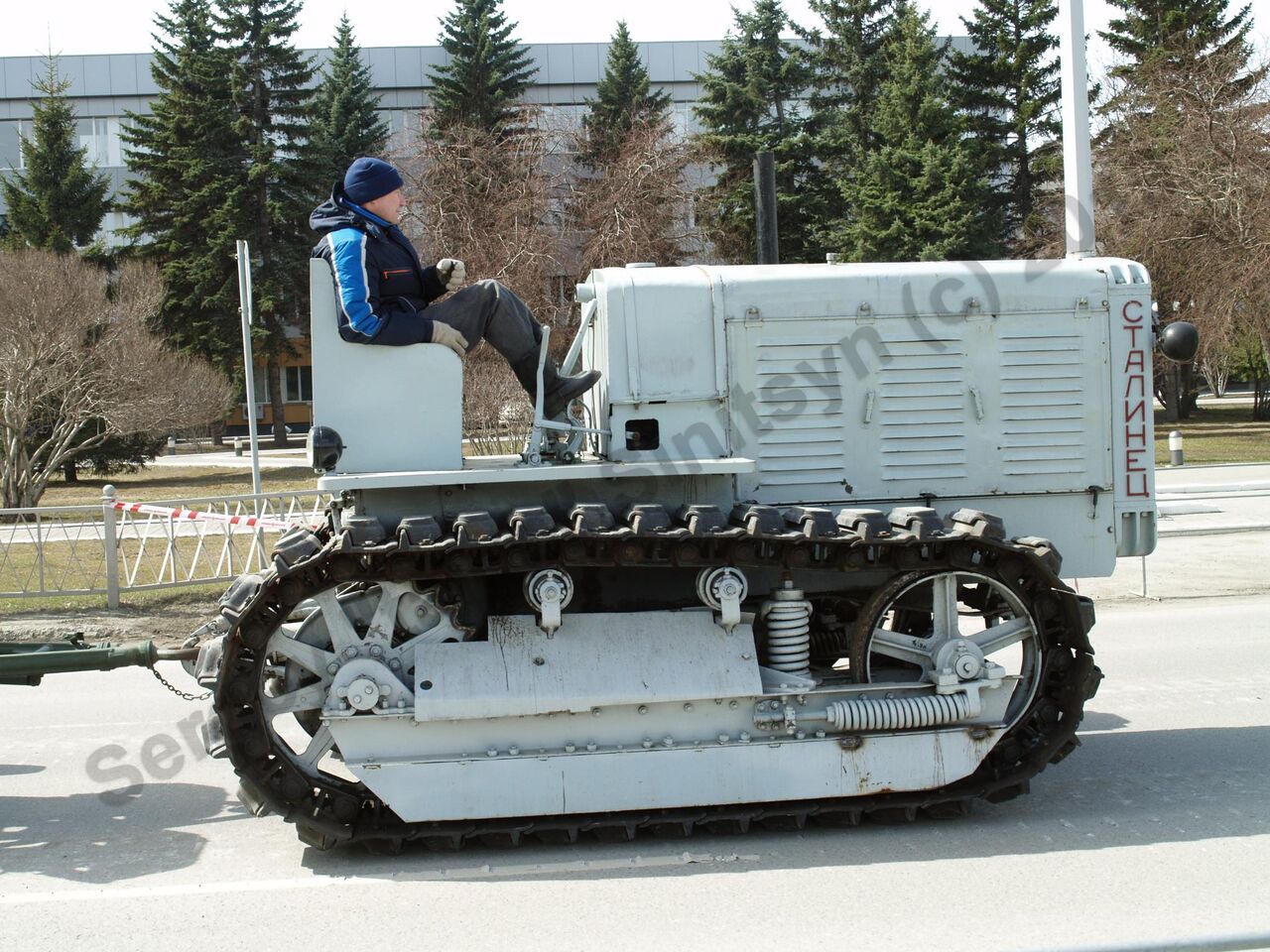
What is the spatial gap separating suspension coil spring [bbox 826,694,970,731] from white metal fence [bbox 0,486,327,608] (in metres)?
8.09

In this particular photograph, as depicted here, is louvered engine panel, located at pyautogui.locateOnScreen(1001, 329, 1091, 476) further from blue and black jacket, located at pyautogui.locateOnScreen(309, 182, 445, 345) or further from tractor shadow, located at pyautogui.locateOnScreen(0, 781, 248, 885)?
tractor shadow, located at pyautogui.locateOnScreen(0, 781, 248, 885)

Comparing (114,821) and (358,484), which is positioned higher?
(358,484)

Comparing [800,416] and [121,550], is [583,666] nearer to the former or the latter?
[800,416]

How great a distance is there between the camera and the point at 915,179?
36781 millimetres

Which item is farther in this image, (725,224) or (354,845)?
(725,224)

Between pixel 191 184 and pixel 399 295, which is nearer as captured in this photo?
pixel 399 295

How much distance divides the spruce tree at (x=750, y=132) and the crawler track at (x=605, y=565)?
3547 centimetres

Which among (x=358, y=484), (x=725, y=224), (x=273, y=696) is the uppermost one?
(x=725, y=224)

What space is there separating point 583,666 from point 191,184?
42240 mm

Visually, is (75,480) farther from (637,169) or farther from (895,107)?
(895,107)

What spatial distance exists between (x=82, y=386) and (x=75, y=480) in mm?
7592

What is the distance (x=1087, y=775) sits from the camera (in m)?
6.29

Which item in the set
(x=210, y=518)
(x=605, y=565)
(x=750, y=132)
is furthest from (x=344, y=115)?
(x=605, y=565)

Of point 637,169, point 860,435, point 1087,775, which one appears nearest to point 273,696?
point 860,435
